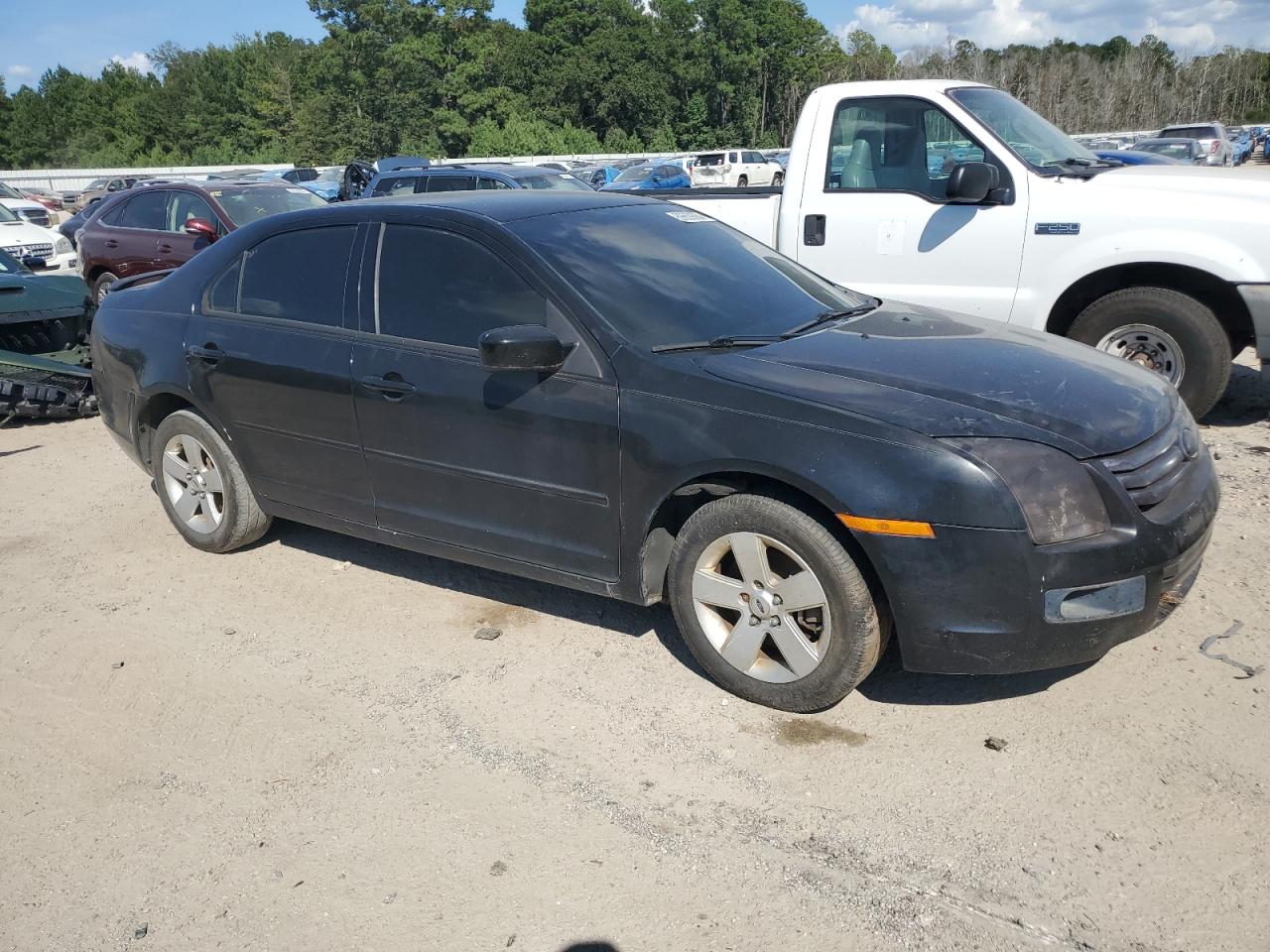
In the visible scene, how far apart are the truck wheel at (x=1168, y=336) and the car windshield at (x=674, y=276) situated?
228 centimetres

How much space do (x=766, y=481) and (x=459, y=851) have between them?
5.00 feet

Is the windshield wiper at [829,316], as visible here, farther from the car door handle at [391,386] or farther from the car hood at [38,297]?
the car hood at [38,297]

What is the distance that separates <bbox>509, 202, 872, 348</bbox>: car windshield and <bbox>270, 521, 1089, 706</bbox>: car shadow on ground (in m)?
1.26

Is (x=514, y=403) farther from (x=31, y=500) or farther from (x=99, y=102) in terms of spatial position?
(x=99, y=102)

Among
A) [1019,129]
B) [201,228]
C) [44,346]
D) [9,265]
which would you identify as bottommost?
[44,346]

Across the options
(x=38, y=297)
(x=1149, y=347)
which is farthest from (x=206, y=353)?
(x=1149, y=347)

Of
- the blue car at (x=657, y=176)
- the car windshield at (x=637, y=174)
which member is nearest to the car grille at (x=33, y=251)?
the blue car at (x=657, y=176)

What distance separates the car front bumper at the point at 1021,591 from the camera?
10.4ft

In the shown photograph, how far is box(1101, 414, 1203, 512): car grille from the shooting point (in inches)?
130

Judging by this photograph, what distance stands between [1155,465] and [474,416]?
2.40 metres

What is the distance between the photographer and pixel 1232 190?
5.98 m

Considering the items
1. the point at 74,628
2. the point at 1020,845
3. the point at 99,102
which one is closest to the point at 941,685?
the point at 1020,845

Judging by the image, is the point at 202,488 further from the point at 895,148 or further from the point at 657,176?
the point at 657,176

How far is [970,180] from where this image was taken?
20.5 ft
